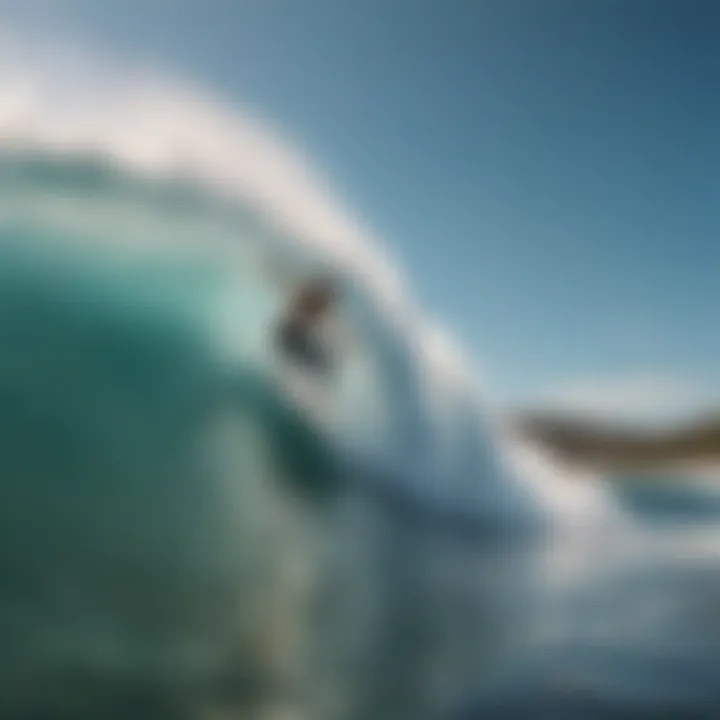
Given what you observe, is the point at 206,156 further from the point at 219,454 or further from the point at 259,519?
the point at 259,519

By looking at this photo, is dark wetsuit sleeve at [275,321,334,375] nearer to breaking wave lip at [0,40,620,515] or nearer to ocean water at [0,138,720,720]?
ocean water at [0,138,720,720]

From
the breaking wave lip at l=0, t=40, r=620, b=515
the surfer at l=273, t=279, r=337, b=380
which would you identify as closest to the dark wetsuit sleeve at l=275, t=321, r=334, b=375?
the surfer at l=273, t=279, r=337, b=380

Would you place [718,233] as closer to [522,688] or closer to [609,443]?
[609,443]

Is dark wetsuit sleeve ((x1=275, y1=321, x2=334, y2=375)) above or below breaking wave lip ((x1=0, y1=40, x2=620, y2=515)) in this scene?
below

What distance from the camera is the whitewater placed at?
5.90 feet

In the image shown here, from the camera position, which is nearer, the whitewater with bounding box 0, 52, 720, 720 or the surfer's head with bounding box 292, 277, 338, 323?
A: the whitewater with bounding box 0, 52, 720, 720

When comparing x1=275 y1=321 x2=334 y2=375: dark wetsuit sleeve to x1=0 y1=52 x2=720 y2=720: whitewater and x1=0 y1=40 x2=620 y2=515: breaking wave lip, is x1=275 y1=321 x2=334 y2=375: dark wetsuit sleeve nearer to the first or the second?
x1=0 y1=52 x2=720 y2=720: whitewater

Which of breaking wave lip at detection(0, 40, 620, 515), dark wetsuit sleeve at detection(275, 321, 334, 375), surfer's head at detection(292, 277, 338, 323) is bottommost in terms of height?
dark wetsuit sleeve at detection(275, 321, 334, 375)

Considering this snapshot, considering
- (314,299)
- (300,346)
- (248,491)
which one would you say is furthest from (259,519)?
(314,299)

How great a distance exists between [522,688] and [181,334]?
39.1 inches

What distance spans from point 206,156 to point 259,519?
2.46 feet

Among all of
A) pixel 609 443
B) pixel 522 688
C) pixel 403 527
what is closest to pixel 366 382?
pixel 403 527

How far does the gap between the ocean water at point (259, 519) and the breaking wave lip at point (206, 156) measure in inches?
0.6

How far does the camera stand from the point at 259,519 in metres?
1.89
